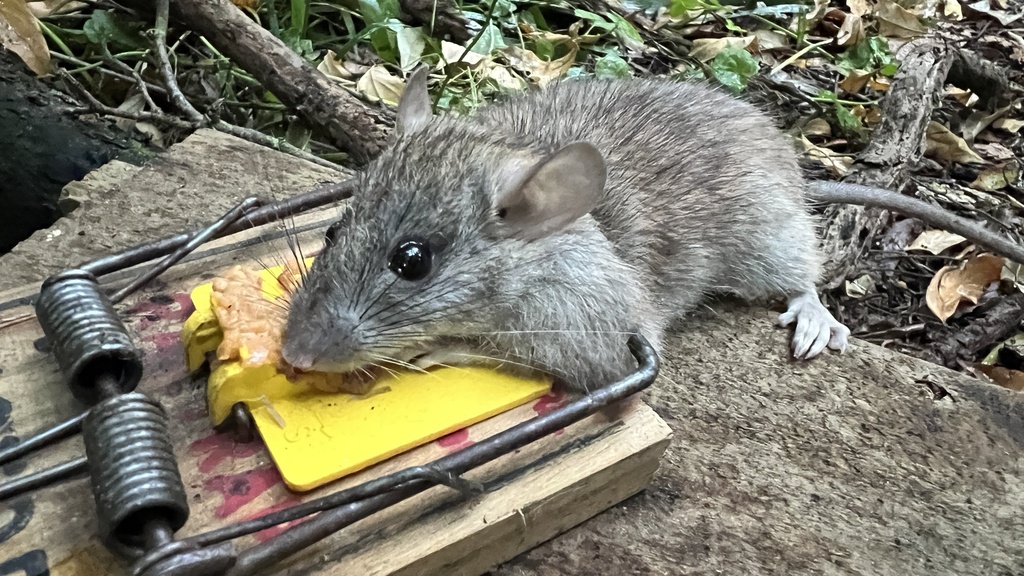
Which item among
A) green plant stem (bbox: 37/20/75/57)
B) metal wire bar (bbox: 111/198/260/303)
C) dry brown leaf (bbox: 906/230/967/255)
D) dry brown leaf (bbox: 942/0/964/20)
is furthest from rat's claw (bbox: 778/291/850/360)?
dry brown leaf (bbox: 942/0/964/20)

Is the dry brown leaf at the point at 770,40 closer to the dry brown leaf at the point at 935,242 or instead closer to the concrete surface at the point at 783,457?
the dry brown leaf at the point at 935,242

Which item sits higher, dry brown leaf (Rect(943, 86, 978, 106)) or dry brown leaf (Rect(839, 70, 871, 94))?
dry brown leaf (Rect(839, 70, 871, 94))

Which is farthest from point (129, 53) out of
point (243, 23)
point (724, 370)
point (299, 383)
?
point (724, 370)

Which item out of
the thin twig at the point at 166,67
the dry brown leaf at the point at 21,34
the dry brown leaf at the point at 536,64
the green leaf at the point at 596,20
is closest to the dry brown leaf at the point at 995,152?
the green leaf at the point at 596,20

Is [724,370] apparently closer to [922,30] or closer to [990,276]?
[990,276]

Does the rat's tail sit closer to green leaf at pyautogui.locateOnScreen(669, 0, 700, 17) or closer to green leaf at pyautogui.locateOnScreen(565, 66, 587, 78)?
green leaf at pyautogui.locateOnScreen(565, 66, 587, 78)

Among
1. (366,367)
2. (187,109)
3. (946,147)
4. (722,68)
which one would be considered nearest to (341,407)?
(366,367)
